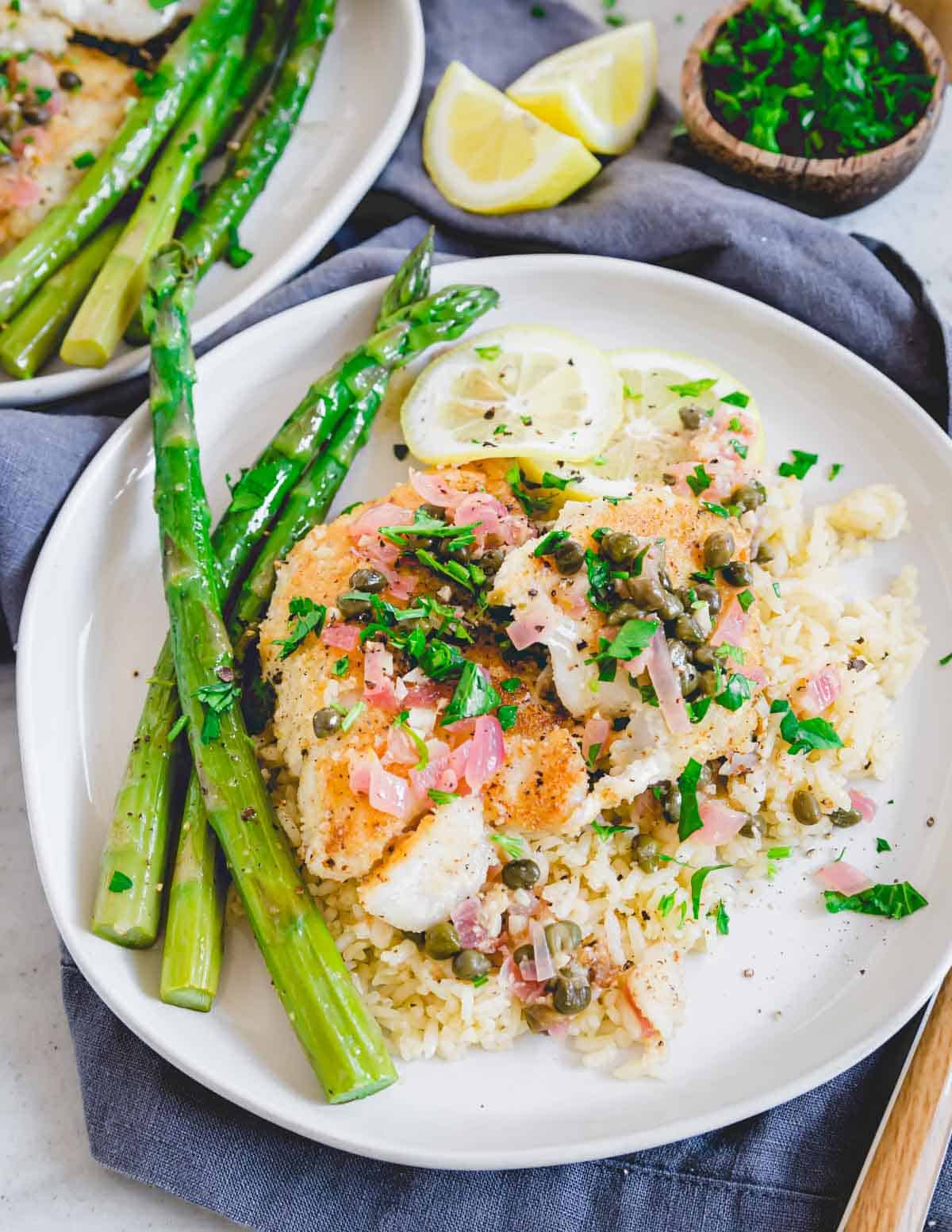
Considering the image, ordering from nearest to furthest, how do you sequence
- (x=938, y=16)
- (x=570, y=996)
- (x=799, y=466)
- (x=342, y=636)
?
(x=570, y=996) < (x=342, y=636) < (x=799, y=466) < (x=938, y=16)

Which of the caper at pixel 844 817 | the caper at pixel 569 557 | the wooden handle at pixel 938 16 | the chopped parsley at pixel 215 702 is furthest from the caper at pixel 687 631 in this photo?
the wooden handle at pixel 938 16

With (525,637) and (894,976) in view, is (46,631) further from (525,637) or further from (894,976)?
(894,976)

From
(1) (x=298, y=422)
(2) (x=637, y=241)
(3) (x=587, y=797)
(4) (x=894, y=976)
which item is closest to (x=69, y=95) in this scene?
(1) (x=298, y=422)

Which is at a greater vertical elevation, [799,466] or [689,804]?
[799,466]

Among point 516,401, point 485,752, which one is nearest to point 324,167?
point 516,401

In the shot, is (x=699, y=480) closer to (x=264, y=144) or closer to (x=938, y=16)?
(x=264, y=144)

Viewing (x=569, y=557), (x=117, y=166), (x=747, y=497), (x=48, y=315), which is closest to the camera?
(x=569, y=557)
